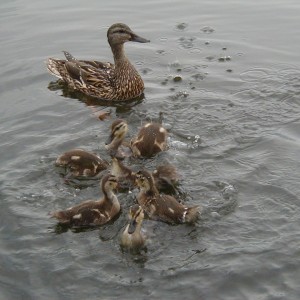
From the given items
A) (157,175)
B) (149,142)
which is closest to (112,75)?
(149,142)

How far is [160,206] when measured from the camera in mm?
5707

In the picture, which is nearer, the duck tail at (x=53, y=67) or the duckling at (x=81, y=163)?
the duckling at (x=81, y=163)

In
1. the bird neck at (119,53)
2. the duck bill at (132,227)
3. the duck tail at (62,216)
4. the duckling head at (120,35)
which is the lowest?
the duck tail at (62,216)

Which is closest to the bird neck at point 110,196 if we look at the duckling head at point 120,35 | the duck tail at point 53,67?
the duckling head at point 120,35

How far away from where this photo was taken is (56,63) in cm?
950

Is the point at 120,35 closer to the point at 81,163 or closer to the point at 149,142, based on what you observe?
the point at 149,142

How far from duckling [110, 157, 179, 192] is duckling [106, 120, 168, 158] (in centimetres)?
47

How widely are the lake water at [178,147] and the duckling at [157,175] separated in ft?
0.45

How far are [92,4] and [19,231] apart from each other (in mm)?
8330

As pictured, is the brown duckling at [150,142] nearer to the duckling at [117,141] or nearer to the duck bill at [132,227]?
the duckling at [117,141]

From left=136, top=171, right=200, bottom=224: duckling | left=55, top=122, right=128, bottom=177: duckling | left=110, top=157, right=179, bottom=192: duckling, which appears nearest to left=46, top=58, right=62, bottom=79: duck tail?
left=55, top=122, right=128, bottom=177: duckling

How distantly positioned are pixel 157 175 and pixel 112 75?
319 centimetres

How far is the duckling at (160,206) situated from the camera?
5539 millimetres

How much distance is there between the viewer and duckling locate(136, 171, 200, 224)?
18.2 feet
